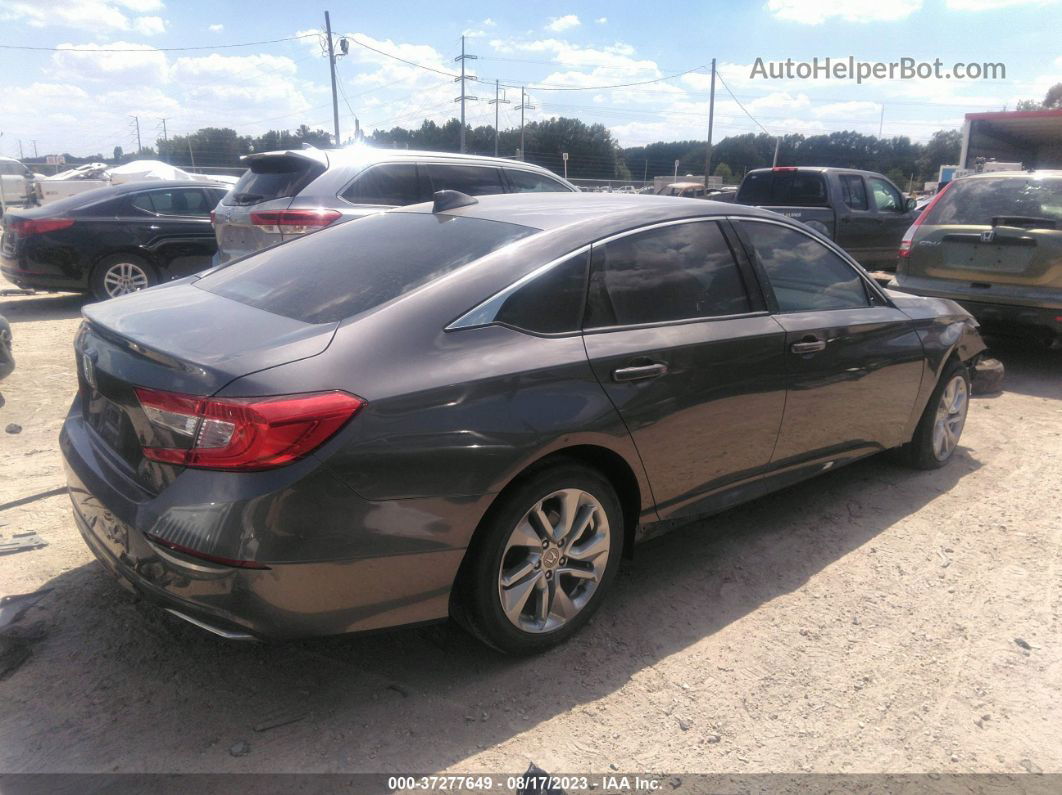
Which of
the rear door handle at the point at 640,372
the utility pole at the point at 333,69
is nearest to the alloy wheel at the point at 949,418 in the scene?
the rear door handle at the point at 640,372

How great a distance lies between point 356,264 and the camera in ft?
9.72

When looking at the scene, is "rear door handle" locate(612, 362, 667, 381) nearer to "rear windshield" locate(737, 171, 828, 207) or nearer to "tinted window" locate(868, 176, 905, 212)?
"rear windshield" locate(737, 171, 828, 207)

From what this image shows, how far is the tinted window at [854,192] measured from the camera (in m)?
11.7

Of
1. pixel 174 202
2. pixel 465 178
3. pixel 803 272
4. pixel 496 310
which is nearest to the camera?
pixel 496 310

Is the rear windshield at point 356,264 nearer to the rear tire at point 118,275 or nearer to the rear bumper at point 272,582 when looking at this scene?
the rear bumper at point 272,582

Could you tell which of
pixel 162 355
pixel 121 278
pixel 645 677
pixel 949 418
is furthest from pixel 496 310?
pixel 121 278

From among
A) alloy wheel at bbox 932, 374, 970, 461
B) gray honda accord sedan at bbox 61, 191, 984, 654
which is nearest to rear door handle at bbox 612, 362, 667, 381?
gray honda accord sedan at bbox 61, 191, 984, 654

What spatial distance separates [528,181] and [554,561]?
5.65 m

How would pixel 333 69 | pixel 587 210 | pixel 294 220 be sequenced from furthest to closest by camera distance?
pixel 333 69, pixel 294 220, pixel 587 210

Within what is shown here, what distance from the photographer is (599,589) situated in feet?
9.65

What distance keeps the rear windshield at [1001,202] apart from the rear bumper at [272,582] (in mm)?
6548

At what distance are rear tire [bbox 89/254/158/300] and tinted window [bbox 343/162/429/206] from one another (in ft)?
12.6

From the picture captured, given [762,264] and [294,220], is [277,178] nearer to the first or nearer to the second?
[294,220]

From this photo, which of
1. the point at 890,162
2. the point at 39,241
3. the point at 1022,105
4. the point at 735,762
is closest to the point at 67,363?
the point at 39,241
